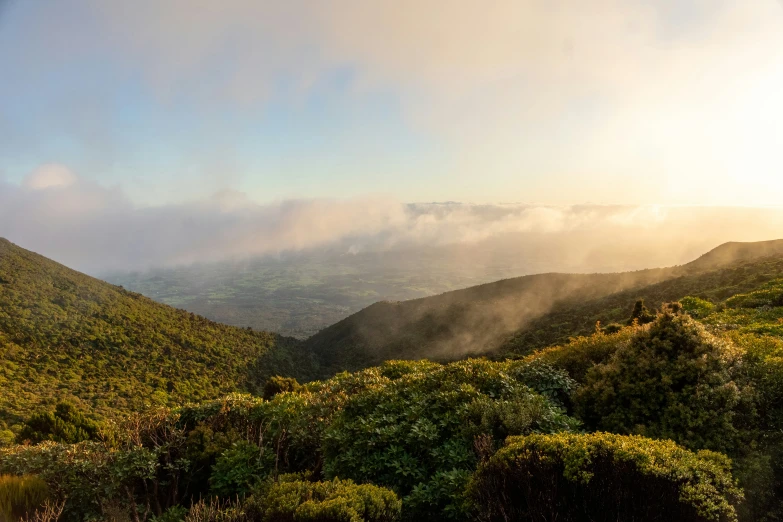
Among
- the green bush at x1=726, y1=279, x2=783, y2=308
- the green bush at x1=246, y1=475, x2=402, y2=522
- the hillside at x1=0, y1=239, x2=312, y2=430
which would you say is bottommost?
the hillside at x1=0, y1=239, x2=312, y2=430

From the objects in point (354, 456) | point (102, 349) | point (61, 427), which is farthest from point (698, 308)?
point (102, 349)

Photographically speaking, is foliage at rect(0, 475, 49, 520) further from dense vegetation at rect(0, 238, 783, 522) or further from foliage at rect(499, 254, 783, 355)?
foliage at rect(499, 254, 783, 355)

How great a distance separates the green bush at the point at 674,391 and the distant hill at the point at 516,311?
19.9 meters

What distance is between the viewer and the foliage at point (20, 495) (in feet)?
21.8

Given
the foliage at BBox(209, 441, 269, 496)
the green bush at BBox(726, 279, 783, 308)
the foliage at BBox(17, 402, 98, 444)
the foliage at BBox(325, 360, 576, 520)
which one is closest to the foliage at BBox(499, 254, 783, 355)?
the green bush at BBox(726, 279, 783, 308)

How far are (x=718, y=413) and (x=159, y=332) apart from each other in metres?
61.3

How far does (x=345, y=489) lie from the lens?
4.83 m

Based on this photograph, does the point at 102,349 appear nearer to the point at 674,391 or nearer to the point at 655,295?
the point at 674,391

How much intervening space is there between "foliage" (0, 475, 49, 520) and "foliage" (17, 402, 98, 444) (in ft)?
39.6

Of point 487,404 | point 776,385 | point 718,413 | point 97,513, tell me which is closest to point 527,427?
point 487,404

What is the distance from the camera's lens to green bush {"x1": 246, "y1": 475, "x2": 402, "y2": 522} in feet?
14.2

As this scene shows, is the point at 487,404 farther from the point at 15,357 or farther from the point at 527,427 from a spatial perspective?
Answer: the point at 15,357

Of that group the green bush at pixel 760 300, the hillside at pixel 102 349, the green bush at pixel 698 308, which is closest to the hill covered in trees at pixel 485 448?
the green bush at pixel 760 300

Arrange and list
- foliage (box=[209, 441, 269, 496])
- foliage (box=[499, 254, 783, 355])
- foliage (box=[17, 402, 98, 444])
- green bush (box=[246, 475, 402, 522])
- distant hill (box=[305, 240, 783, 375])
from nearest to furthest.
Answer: green bush (box=[246, 475, 402, 522]) < foliage (box=[209, 441, 269, 496]) < foliage (box=[17, 402, 98, 444]) < foliage (box=[499, 254, 783, 355]) < distant hill (box=[305, 240, 783, 375])
